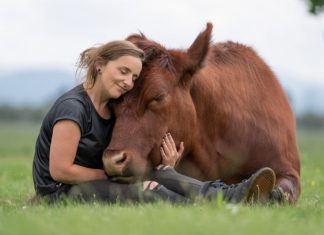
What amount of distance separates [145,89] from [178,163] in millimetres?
993

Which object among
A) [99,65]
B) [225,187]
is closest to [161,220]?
[225,187]

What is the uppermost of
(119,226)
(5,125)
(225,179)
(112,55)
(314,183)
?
(112,55)

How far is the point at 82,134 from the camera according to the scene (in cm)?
742

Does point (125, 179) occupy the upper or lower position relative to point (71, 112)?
lower

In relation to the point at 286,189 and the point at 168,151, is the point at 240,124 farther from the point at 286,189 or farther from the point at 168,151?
the point at 168,151

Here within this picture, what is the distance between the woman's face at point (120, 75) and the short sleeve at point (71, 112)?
0.91ft

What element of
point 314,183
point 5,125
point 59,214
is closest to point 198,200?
point 59,214

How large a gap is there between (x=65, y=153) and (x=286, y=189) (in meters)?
2.11

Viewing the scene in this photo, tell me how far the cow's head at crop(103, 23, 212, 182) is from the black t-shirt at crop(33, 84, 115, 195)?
0.25 metres

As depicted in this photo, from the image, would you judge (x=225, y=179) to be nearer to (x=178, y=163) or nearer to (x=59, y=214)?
(x=178, y=163)

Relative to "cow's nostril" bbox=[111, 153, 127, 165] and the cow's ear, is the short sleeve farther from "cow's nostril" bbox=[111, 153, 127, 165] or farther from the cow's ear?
the cow's ear

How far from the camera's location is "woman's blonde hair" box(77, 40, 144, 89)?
734cm

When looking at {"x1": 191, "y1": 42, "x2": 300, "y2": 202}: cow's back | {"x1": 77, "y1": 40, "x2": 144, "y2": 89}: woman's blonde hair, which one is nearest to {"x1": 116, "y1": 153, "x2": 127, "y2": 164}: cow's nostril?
{"x1": 77, "y1": 40, "x2": 144, "y2": 89}: woman's blonde hair

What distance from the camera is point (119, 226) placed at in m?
5.21
